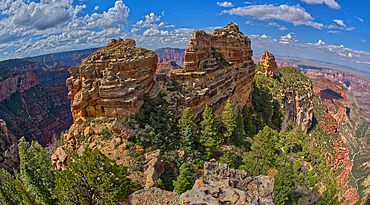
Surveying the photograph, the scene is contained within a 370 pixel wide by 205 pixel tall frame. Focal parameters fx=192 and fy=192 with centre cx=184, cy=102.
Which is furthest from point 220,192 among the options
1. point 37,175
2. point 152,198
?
point 37,175

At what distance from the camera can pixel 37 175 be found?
20.1m

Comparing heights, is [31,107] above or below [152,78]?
below

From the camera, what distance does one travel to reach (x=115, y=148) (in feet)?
78.3

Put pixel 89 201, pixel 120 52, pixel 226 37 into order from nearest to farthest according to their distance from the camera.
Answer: pixel 89 201 → pixel 120 52 → pixel 226 37

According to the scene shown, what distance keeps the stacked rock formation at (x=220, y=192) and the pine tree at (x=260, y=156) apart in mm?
18395

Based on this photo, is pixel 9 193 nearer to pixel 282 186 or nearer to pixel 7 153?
pixel 7 153

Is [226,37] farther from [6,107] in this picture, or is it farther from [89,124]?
[6,107]

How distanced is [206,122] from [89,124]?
1797 cm

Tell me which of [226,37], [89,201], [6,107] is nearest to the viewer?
[89,201]

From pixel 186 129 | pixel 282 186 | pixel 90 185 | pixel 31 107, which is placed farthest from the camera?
pixel 31 107

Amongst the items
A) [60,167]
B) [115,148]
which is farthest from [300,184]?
[60,167]

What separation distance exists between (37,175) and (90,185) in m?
9.29

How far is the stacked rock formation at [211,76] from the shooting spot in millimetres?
37181

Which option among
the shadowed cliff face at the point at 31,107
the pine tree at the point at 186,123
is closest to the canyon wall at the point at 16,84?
the shadowed cliff face at the point at 31,107
